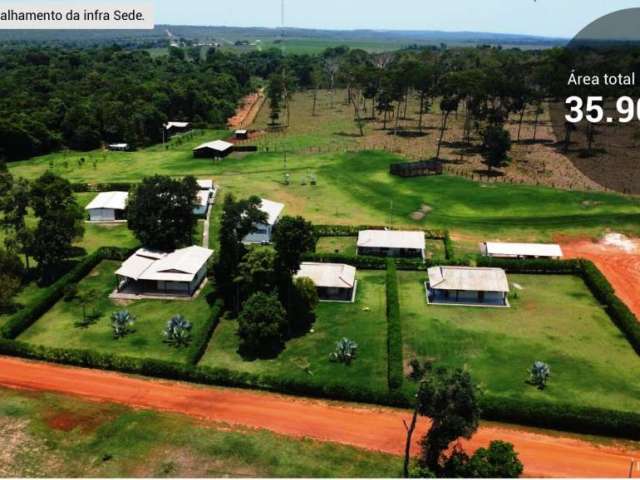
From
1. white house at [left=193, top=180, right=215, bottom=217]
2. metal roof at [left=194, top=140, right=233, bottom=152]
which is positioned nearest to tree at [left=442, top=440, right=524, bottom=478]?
white house at [left=193, top=180, right=215, bottom=217]

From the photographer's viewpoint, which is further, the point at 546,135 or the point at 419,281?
the point at 546,135

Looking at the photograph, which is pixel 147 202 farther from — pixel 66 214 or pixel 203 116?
pixel 203 116

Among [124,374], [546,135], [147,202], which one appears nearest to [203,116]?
[546,135]

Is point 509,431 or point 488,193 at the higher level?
point 488,193

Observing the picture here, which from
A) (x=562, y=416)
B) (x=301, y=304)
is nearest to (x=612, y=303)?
(x=562, y=416)

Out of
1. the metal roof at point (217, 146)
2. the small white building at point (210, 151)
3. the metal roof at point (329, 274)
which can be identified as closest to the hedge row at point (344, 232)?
the metal roof at point (329, 274)

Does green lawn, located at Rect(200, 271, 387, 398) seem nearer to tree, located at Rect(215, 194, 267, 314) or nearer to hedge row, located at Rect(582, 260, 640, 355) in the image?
tree, located at Rect(215, 194, 267, 314)

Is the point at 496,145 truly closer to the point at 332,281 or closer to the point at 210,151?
the point at 332,281
